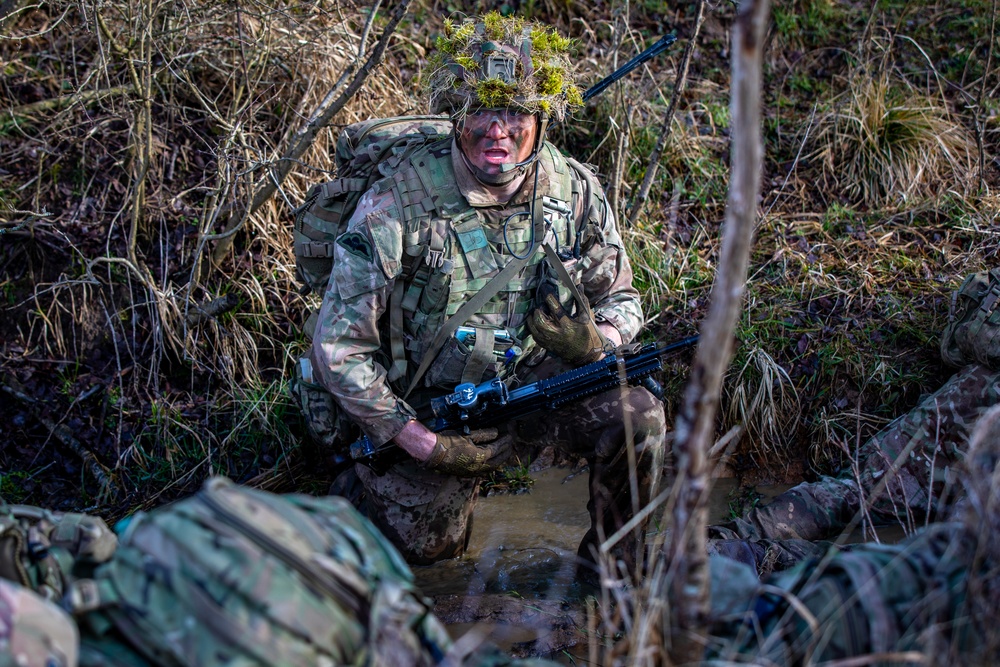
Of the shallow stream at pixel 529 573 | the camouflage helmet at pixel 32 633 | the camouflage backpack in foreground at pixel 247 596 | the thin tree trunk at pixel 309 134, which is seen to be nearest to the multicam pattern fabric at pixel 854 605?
the camouflage backpack in foreground at pixel 247 596

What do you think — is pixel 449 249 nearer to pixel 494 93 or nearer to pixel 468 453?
pixel 494 93

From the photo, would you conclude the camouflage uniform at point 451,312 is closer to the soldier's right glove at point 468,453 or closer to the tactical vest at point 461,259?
the tactical vest at point 461,259

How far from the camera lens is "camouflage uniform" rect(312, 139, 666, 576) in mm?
4004

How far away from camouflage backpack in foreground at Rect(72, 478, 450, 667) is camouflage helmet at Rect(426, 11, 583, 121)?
231 cm

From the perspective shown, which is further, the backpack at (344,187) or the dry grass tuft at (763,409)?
the dry grass tuft at (763,409)

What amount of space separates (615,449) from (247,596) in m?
2.48

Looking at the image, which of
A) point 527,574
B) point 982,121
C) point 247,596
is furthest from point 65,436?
point 982,121

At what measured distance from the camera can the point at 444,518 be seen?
4.40 meters

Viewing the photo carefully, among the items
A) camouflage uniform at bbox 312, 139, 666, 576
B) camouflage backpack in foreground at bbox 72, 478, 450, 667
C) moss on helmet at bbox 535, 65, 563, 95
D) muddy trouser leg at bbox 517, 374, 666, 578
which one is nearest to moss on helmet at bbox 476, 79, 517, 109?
moss on helmet at bbox 535, 65, 563, 95

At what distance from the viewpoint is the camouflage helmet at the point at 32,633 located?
6.25 feet

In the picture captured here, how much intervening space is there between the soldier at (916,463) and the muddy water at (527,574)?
1.63 ft

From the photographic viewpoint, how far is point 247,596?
199 cm

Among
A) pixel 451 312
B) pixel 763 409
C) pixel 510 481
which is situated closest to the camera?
pixel 451 312

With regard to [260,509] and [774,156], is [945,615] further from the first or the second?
[774,156]
